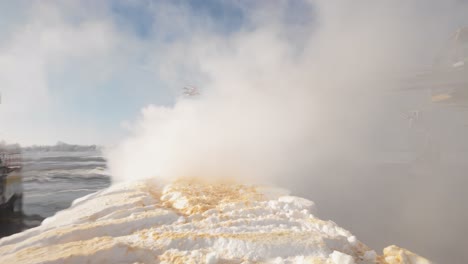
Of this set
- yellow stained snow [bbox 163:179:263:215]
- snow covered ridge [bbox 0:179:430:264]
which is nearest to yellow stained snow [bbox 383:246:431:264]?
snow covered ridge [bbox 0:179:430:264]

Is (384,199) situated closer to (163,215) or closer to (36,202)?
(163,215)

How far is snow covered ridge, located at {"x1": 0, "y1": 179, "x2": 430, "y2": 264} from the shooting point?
19.9 ft

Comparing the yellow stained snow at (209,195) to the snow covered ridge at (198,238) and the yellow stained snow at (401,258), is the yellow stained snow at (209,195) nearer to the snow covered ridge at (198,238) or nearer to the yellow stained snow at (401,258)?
the snow covered ridge at (198,238)

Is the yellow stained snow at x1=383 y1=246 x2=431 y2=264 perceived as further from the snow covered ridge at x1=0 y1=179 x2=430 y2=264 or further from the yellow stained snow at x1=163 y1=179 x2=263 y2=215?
the yellow stained snow at x1=163 y1=179 x2=263 y2=215

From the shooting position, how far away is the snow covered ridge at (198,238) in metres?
6.07

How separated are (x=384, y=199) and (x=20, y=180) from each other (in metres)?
33.5

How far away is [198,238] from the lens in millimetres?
6840

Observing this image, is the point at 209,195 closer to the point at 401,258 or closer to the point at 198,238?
the point at 198,238

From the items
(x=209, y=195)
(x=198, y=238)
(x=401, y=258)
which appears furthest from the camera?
(x=209, y=195)

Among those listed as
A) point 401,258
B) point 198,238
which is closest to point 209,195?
point 198,238

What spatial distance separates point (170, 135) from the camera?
1169 inches

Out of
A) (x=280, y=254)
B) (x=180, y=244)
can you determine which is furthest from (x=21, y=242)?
(x=280, y=254)

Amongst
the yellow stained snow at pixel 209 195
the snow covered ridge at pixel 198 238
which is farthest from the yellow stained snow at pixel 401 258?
the yellow stained snow at pixel 209 195

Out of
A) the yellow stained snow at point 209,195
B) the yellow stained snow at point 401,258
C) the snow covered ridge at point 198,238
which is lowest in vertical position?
the yellow stained snow at point 401,258
